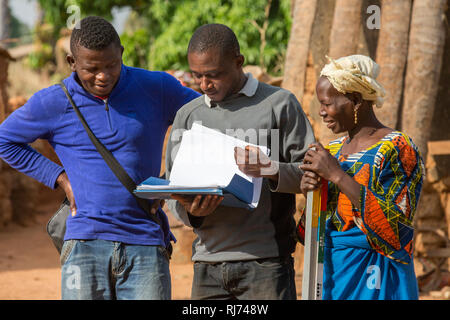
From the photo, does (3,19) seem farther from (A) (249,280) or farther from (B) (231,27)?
(A) (249,280)

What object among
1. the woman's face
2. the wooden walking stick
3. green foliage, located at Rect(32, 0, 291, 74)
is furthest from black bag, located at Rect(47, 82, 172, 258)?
green foliage, located at Rect(32, 0, 291, 74)

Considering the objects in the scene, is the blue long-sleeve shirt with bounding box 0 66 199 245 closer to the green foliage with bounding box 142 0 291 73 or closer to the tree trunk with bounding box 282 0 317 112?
the tree trunk with bounding box 282 0 317 112

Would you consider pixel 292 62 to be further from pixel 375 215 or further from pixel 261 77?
pixel 375 215

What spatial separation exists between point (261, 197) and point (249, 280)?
0.35m

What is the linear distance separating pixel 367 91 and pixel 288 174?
1.62 ft

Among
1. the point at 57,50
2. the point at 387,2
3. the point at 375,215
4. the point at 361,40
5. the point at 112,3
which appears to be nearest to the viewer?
the point at 375,215

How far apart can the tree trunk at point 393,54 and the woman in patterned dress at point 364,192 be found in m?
4.03

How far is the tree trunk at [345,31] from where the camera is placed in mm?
6648

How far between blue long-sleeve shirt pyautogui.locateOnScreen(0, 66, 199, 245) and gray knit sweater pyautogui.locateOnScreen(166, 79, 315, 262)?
0.30 metres

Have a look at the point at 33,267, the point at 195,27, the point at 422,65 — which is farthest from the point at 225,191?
the point at 195,27

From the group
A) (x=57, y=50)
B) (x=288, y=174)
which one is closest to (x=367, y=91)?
(x=288, y=174)

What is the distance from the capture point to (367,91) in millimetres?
2732

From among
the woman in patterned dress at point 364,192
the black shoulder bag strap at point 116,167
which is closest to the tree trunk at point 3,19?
the black shoulder bag strap at point 116,167
